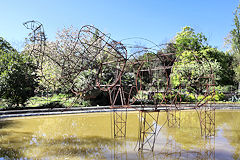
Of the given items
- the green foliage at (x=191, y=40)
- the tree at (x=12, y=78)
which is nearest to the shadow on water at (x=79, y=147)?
the tree at (x=12, y=78)

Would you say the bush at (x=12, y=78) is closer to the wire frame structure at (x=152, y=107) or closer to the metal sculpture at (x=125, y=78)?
the metal sculpture at (x=125, y=78)

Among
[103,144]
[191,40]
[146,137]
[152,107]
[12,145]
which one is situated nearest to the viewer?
[12,145]

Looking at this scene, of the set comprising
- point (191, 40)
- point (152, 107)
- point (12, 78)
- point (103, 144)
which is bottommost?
point (103, 144)

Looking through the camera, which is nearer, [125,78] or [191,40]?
[125,78]

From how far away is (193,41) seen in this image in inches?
1147

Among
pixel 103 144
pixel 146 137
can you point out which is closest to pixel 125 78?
pixel 146 137

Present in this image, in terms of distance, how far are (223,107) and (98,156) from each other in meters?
14.1

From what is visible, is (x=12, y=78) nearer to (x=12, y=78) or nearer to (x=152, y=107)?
(x=12, y=78)

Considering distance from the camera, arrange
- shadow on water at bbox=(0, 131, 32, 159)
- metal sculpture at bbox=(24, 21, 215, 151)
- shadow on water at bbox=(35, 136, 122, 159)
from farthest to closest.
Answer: shadow on water at bbox=(35, 136, 122, 159) < shadow on water at bbox=(0, 131, 32, 159) < metal sculpture at bbox=(24, 21, 215, 151)

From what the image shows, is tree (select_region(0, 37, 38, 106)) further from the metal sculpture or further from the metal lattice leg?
the metal lattice leg

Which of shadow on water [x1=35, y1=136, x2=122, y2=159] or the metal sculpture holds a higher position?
the metal sculpture

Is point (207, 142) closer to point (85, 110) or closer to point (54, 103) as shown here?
point (85, 110)

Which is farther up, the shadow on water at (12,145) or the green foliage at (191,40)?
the green foliage at (191,40)

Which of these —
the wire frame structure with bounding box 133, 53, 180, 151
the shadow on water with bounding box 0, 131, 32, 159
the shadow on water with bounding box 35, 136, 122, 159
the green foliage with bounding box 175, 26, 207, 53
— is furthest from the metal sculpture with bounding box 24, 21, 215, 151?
the green foliage with bounding box 175, 26, 207, 53
